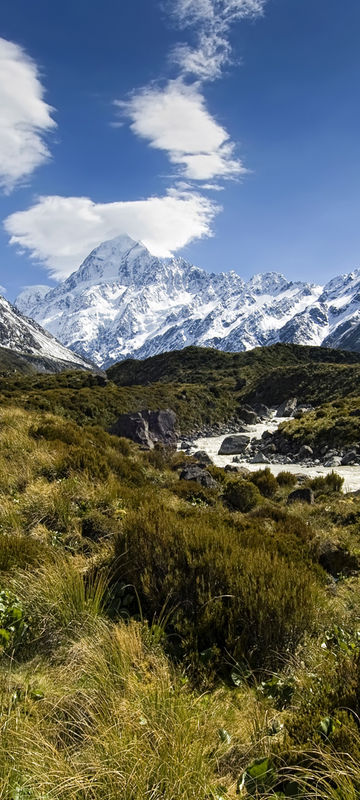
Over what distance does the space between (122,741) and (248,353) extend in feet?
307

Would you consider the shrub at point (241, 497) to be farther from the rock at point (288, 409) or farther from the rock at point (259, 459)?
the rock at point (288, 409)

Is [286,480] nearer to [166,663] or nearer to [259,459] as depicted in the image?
[259,459]

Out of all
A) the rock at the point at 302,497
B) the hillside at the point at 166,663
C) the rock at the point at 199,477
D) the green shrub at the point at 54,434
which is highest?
the green shrub at the point at 54,434

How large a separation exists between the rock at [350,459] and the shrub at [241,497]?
10.1 metres

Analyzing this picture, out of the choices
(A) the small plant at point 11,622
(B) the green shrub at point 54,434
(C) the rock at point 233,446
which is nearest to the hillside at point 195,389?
(C) the rock at point 233,446

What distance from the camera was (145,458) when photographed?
579 inches

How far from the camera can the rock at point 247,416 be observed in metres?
43.7

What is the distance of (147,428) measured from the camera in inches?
1171

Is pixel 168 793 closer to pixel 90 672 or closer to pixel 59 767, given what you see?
pixel 59 767

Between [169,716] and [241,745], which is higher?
[169,716]

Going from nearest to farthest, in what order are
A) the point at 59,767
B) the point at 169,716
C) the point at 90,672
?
the point at 59,767 < the point at 169,716 < the point at 90,672

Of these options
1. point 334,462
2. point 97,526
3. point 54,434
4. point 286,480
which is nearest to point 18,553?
point 97,526

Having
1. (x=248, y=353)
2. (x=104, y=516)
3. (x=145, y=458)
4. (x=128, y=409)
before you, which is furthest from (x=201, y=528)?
(x=248, y=353)

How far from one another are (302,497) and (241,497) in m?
2.10
